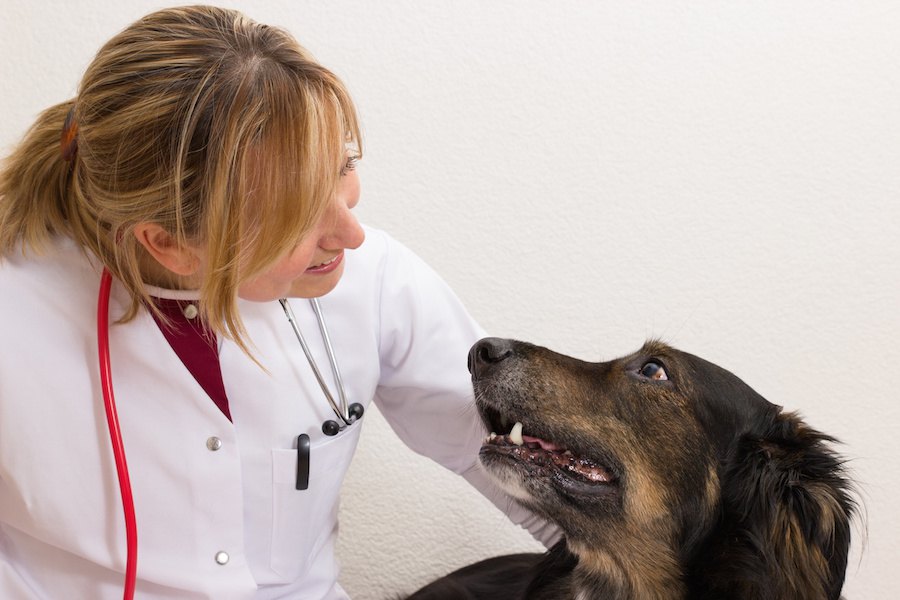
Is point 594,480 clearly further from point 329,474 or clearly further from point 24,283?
point 24,283

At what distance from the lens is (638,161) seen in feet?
8.58

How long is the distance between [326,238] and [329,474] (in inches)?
19.0

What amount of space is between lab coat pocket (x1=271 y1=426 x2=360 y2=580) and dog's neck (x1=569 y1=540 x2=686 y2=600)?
0.44m

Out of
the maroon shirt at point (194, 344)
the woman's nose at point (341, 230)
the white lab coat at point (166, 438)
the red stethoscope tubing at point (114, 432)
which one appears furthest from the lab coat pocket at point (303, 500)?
the woman's nose at point (341, 230)

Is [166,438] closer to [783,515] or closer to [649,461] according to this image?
[649,461]

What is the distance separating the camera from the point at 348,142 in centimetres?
144

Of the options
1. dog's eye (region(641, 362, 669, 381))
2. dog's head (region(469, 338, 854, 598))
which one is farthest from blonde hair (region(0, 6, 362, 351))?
dog's eye (region(641, 362, 669, 381))

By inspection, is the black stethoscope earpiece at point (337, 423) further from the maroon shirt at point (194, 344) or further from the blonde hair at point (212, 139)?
the blonde hair at point (212, 139)

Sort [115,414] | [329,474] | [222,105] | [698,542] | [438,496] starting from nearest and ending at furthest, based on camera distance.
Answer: [222,105]
[115,414]
[698,542]
[329,474]
[438,496]

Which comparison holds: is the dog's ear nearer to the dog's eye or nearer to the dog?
the dog

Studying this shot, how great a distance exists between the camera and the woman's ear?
52.5 inches

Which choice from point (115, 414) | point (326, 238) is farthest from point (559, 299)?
point (115, 414)

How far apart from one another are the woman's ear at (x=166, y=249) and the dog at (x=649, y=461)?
0.52 metres

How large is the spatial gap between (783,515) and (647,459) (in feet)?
0.76
